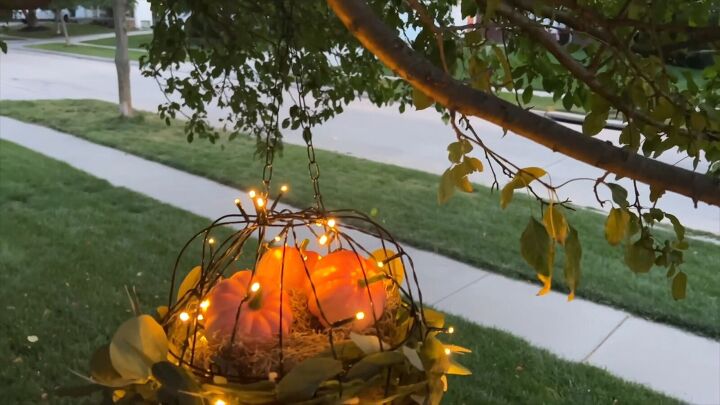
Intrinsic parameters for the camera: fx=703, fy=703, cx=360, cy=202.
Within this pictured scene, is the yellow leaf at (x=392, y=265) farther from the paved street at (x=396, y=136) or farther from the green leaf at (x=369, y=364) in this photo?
the paved street at (x=396, y=136)

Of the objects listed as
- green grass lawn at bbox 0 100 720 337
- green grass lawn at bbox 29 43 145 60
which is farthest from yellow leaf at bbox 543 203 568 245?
green grass lawn at bbox 29 43 145 60

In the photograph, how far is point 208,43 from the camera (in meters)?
2.74

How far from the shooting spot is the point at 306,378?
0.95 m

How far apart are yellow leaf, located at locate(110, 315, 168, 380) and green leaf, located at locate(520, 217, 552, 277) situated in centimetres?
57

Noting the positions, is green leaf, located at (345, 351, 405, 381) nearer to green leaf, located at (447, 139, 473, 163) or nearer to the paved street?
green leaf, located at (447, 139, 473, 163)

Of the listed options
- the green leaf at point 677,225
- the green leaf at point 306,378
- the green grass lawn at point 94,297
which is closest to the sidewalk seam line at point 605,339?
the green grass lawn at point 94,297

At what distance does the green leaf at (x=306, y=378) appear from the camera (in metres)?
0.95

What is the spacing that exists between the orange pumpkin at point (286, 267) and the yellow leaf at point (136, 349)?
30 centimetres

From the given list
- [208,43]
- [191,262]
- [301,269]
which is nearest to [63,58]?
[191,262]

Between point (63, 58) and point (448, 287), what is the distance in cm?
1996

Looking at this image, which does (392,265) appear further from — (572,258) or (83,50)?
(83,50)

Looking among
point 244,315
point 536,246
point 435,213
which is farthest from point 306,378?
point 435,213

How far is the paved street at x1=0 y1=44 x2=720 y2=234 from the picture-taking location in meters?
7.38

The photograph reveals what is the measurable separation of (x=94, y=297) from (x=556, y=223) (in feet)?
12.2
